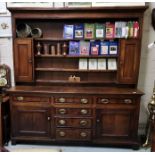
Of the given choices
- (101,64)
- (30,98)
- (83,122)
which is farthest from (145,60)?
(30,98)

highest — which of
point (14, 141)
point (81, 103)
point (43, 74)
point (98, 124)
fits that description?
point (43, 74)

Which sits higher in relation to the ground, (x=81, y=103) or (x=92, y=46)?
(x=92, y=46)

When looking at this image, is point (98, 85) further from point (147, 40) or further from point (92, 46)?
point (147, 40)

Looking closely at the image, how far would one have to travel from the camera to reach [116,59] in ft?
9.96

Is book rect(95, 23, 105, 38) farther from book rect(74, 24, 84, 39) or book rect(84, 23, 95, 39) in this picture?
book rect(74, 24, 84, 39)

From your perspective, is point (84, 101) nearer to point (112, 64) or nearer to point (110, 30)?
point (112, 64)

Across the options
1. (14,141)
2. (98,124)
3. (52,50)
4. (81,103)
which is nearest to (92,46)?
(52,50)

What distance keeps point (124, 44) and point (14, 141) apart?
2.16 metres

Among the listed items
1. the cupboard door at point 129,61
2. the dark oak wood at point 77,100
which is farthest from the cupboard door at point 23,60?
the cupboard door at point 129,61

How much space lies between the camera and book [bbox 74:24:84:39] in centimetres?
293

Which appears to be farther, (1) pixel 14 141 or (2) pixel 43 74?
(2) pixel 43 74

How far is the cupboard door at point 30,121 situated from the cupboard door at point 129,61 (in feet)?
4.04

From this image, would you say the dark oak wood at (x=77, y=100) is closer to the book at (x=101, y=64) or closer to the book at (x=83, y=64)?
the book at (x=83, y=64)

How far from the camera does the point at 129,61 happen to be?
2.91 m
